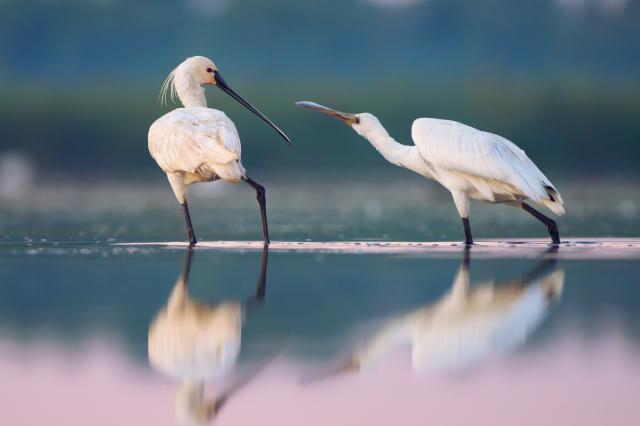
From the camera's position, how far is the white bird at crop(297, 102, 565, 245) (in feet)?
36.0

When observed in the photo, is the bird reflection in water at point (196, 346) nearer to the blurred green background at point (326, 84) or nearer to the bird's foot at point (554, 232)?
the bird's foot at point (554, 232)

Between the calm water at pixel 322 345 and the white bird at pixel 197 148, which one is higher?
the white bird at pixel 197 148

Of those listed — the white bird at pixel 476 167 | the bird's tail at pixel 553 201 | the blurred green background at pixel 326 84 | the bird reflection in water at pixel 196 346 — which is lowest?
the bird reflection in water at pixel 196 346

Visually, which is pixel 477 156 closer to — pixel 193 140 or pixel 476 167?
pixel 476 167

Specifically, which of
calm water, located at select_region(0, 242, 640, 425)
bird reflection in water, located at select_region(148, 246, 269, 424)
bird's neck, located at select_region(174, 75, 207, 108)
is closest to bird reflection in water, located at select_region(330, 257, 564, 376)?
calm water, located at select_region(0, 242, 640, 425)

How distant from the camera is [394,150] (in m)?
11.9

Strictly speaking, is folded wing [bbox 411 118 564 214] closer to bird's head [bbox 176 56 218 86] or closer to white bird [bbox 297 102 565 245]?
white bird [bbox 297 102 565 245]

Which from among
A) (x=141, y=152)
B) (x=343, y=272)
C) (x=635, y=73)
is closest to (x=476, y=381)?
(x=343, y=272)

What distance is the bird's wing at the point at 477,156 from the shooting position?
36.0ft

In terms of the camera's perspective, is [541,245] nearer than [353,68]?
Yes

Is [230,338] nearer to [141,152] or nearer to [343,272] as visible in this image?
[343,272]

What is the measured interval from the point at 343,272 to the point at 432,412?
13.6 ft

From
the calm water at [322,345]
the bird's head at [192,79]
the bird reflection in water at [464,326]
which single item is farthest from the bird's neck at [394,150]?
the bird reflection in water at [464,326]

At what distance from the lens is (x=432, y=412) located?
4.96m
